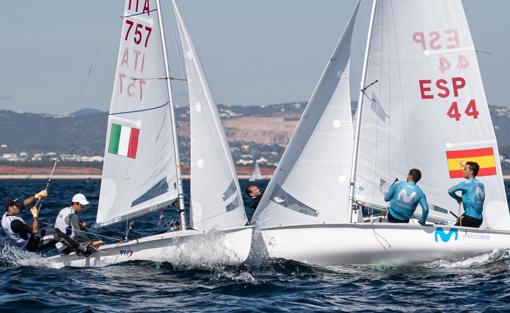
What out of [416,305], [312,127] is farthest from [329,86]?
[416,305]

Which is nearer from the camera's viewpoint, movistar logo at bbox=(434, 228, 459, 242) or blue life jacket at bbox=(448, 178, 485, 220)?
movistar logo at bbox=(434, 228, 459, 242)

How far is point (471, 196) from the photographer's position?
47.5 ft

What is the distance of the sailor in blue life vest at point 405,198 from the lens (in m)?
14.0

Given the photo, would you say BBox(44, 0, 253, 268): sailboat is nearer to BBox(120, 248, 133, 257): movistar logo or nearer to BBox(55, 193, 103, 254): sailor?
BBox(120, 248, 133, 257): movistar logo

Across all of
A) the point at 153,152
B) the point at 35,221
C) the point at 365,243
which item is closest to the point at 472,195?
the point at 365,243

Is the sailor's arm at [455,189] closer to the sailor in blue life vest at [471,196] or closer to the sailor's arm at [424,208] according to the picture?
the sailor in blue life vest at [471,196]

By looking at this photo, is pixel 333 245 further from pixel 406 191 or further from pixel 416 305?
pixel 416 305

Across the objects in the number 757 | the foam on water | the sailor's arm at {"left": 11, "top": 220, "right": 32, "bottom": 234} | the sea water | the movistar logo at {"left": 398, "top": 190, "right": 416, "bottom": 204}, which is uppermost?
the number 757

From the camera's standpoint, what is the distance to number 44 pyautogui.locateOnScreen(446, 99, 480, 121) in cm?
1494

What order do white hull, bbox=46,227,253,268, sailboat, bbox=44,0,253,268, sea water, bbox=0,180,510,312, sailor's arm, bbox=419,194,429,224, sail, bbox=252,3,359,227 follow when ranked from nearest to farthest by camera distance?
sea water, bbox=0,180,510,312, white hull, bbox=46,227,253,268, sailor's arm, bbox=419,194,429,224, sailboat, bbox=44,0,253,268, sail, bbox=252,3,359,227

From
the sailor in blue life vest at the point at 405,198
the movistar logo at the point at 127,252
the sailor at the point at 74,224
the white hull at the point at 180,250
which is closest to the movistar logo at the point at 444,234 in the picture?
the sailor in blue life vest at the point at 405,198

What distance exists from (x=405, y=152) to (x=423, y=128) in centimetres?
44

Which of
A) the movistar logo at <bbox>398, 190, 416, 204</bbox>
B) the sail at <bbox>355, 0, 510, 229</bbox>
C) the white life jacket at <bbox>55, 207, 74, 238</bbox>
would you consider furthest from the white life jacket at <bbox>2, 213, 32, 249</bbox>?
the movistar logo at <bbox>398, 190, 416, 204</bbox>

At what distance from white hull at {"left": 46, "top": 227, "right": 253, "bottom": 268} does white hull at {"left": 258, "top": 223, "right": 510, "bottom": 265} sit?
0.43 m
